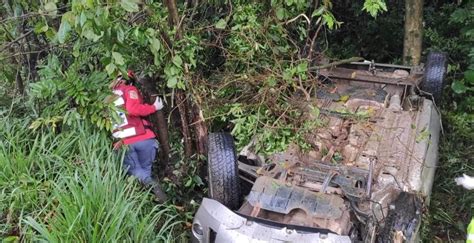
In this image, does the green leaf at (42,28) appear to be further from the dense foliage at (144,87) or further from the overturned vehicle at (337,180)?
the overturned vehicle at (337,180)

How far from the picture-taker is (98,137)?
15.0 feet

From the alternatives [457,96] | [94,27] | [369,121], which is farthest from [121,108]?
[457,96]

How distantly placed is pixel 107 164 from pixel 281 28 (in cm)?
221

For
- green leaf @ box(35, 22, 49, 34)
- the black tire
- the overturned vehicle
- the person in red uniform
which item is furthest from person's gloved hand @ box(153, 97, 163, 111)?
the black tire

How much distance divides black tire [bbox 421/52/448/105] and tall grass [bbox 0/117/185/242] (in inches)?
123

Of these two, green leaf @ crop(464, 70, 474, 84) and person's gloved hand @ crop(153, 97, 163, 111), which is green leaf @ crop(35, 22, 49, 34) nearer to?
person's gloved hand @ crop(153, 97, 163, 111)

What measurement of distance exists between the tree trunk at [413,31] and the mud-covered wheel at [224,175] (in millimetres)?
3763

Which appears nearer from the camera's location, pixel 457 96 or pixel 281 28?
pixel 281 28

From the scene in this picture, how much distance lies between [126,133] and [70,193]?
994 millimetres

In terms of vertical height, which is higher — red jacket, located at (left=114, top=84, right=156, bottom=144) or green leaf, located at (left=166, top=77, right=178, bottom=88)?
green leaf, located at (left=166, top=77, right=178, bottom=88)

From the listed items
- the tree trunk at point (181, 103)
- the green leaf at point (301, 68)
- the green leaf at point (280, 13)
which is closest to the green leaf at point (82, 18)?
the tree trunk at point (181, 103)

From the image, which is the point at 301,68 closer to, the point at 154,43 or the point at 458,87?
the point at 154,43

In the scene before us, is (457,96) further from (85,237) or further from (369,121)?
(85,237)

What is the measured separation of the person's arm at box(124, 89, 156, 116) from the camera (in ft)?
15.2
